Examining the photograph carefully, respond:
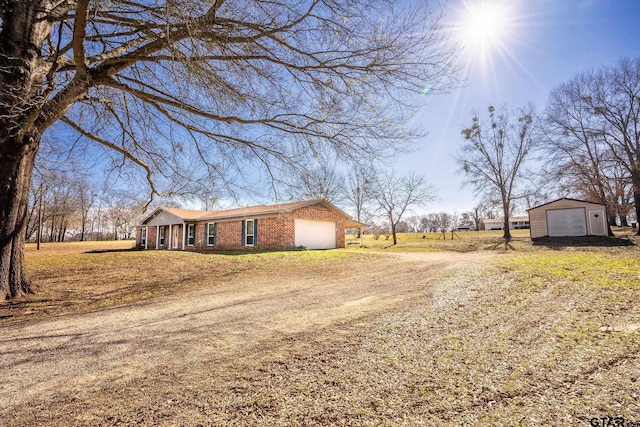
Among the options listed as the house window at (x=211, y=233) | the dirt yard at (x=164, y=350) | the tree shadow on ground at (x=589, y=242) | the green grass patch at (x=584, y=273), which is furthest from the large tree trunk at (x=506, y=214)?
the house window at (x=211, y=233)

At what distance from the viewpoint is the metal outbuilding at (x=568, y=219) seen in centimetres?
1955

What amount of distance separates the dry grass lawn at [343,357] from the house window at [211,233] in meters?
15.5

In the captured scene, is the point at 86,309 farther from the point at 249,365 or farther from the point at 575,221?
the point at 575,221

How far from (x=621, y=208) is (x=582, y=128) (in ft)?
19.3

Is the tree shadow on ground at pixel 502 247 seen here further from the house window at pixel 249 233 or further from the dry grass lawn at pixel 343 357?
the house window at pixel 249 233

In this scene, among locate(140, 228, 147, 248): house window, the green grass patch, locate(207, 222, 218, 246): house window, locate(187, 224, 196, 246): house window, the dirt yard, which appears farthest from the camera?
locate(140, 228, 147, 248): house window

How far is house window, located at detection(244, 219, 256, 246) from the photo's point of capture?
19.0 metres

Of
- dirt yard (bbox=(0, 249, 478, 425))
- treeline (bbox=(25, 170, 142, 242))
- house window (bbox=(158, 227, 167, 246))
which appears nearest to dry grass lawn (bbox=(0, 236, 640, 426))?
dirt yard (bbox=(0, 249, 478, 425))

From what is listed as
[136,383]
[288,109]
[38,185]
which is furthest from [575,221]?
[38,185]

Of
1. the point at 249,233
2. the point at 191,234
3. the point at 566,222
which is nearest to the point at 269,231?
the point at 249,233

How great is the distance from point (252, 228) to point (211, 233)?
13.1ft

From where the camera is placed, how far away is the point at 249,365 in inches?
103

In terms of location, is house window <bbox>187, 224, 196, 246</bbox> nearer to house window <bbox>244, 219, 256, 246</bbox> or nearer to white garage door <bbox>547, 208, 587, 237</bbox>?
house window <bbox>244, 219, 256, 246</bbox>

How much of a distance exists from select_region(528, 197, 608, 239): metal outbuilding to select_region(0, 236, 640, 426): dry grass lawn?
18.5 metres
